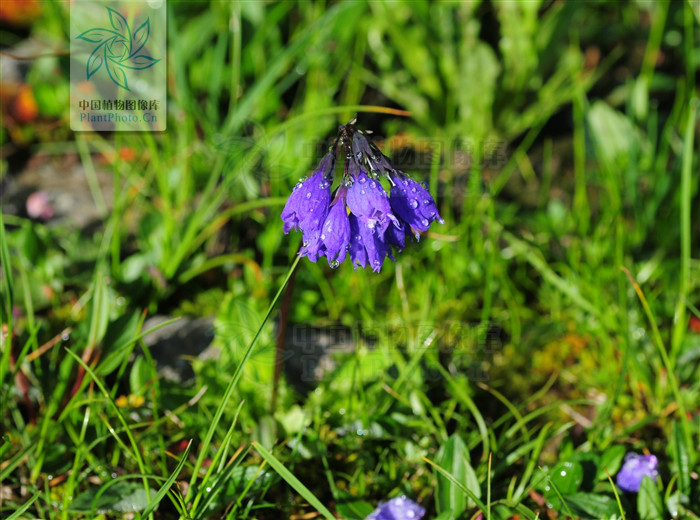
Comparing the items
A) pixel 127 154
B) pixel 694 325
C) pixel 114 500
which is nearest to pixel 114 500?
pixel 114 500

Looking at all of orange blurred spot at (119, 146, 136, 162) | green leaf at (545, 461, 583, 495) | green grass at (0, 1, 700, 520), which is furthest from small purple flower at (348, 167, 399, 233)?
orange blurred spot at (119, 146, 136, 162)

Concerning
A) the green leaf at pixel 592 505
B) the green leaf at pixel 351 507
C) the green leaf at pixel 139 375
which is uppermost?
the green leaf at pixel 139 375

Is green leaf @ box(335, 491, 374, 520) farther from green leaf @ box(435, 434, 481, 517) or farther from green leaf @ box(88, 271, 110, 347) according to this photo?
green leaf @ box(88, 271, 110, 347)

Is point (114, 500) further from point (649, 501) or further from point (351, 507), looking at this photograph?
point (649, 501)

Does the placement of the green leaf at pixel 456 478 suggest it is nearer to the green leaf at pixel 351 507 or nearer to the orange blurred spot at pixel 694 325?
the green leaf at pixel 351 507

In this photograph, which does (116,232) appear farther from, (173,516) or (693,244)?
(693,244)

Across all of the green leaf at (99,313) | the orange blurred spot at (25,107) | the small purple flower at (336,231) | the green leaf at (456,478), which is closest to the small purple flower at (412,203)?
the small purple flower at (336,231)
